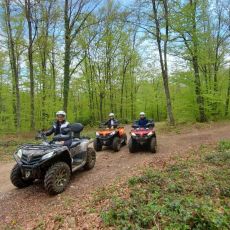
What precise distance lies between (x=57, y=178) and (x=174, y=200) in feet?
9.11

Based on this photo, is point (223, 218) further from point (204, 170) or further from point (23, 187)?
point (23, 187)

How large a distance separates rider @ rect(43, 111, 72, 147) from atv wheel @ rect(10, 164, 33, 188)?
1.19 m

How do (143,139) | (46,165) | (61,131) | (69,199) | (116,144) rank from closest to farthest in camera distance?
(69,199)
(46,165)
(61,131)
(143,139)
(116,144)

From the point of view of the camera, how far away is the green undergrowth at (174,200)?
4.44 m

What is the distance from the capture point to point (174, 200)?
507 cm

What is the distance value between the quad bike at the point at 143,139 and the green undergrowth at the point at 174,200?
113 inches

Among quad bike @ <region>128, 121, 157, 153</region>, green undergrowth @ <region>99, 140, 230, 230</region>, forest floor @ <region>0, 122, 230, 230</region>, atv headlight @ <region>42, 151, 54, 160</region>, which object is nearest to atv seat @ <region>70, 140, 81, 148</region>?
forest floor @ <region>0, 122, 230, 230</region>

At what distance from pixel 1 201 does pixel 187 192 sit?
168 inches

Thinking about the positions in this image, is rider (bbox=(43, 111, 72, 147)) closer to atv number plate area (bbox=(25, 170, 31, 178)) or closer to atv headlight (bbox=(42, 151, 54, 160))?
atv headlight (bbox=(42, 151, 54, 160))

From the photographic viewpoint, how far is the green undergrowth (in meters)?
4.44

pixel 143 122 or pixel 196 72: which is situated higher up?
pixel 196 72

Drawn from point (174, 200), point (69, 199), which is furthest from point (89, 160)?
point (174, 200)

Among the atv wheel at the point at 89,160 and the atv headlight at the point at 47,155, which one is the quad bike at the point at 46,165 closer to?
the atv headlight at the point at 47,155

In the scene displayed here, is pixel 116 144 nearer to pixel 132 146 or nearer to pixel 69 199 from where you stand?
pixel 132 146
